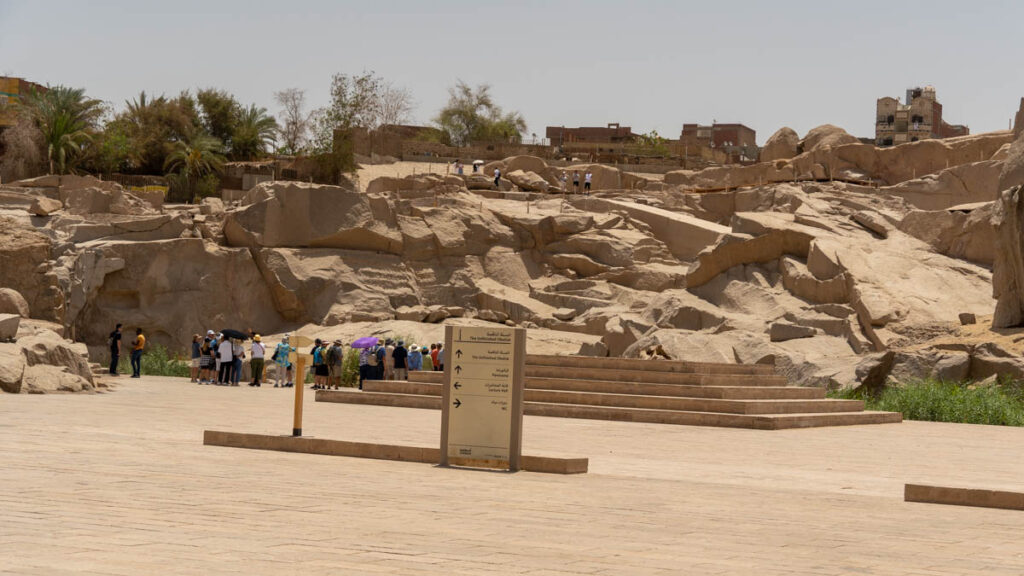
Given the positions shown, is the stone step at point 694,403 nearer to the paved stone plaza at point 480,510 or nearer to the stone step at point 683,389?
the stone step at point 683,389

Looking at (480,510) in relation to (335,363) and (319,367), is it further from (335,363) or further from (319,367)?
(335,363)

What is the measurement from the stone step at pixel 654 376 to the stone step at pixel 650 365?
138mm

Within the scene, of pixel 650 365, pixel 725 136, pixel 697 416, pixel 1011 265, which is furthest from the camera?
pixel 725 136

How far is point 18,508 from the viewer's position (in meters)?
6.29

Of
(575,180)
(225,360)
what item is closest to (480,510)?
(225,360)

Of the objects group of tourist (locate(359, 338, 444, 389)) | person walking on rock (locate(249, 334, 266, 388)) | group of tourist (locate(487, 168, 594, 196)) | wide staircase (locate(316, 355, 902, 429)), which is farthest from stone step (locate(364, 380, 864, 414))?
group of tourist (locate(487, 168, 594, 196))

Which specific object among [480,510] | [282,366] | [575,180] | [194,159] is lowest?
[480,510]

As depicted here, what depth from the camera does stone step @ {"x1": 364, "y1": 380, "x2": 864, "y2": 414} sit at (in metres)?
16.7

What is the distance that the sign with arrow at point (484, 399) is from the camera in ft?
31.5

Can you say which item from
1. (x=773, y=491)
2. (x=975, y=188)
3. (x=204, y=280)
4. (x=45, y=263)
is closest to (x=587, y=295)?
(x=204, y=280)

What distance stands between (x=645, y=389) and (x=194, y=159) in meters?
43.6

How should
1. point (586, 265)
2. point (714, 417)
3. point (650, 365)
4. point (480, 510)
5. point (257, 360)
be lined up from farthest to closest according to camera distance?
point (586, 265)
point (257, 360)
point (650, 365)
point (714, 417)
point (480, 510)

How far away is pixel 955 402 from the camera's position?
1834 centimetres

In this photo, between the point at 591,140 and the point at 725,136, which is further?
the point at 725,136
